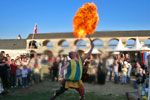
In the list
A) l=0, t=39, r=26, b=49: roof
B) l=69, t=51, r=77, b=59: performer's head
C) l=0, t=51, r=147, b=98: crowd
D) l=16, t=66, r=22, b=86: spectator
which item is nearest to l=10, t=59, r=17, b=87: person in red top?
l=0, t=51, r=147, b=98: crowd

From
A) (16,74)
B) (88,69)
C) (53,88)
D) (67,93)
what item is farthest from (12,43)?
(88,69)

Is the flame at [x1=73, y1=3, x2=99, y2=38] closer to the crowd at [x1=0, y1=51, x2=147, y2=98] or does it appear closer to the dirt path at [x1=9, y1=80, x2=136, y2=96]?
the crowd at [x1=0, y1=51, x2=147, y2=98]

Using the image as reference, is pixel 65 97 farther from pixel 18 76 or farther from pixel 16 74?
pixel 16 74

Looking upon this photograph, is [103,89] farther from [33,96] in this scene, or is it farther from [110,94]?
[33,96]

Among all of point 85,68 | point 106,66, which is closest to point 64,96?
point 85,68

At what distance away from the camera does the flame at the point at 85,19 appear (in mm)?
5490

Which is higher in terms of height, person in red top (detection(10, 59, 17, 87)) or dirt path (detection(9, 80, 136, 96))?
person in red top (detection(10, 59, 17, 87))

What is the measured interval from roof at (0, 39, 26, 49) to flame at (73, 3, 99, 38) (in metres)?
52.2

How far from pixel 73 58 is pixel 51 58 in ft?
2.20

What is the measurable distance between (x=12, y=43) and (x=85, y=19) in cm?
5645

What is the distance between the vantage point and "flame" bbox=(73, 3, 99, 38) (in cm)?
549

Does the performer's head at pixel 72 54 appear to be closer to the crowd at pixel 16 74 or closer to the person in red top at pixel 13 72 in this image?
the crowd at pixel 16 74

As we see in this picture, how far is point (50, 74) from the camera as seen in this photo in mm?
6926

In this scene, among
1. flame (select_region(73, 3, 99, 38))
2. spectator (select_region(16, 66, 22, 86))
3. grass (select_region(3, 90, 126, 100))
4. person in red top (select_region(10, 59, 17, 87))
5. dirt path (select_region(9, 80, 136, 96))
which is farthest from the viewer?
Result: person in red top (select_region(10, 59, 17, 87))
